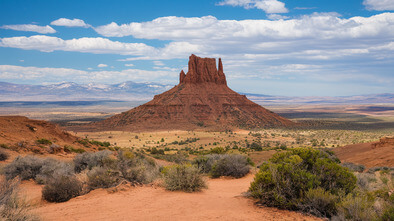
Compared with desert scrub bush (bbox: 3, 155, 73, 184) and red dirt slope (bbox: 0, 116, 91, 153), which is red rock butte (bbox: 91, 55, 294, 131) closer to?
red dirt slope (bbox: 0, 116, 91, 153)

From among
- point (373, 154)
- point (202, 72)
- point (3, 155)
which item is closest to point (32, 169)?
point (3, 155)

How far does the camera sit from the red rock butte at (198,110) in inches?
2825

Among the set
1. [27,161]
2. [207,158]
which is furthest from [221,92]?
[27,161]

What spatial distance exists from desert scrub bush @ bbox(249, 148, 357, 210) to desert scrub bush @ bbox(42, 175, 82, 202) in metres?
5.82

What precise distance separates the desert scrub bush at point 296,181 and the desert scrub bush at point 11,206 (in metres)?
5.91

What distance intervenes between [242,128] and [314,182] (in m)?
61.4

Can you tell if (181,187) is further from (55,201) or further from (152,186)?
(55,201)

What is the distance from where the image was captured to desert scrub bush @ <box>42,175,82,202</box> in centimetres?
936

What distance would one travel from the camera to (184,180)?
1035 cm

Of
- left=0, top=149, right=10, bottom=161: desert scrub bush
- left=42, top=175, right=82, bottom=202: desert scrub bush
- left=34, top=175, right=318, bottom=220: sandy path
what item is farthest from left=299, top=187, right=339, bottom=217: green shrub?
left=0, top=149, right=10, bottom=161: desert scrub bush

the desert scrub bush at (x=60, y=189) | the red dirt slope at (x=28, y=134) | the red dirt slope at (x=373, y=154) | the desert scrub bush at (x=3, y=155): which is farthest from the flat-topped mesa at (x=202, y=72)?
the desert scrub bush at (x=60, y=189)

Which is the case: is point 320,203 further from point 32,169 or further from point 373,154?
point 373,154

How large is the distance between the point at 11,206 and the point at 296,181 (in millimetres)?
7256

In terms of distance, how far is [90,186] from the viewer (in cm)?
1027
